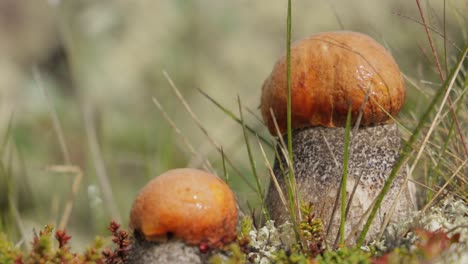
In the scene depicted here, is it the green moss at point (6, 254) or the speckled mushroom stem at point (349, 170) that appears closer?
the green moss at point (6, 254)

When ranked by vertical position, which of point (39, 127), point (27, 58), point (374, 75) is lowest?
point (39, 127)

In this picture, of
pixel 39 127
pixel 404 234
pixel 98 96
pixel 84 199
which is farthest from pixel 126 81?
pixel 404 234

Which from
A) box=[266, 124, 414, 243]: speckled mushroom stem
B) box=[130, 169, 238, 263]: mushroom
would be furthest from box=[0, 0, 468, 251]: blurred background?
box=[130, 169, 238, 263]: mushroom

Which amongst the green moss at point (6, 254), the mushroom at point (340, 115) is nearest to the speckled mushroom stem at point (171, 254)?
the green moss at point (6, 254)

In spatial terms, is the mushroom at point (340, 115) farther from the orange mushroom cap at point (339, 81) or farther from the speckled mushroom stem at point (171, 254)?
the speckled mushroom stem at point (171, 254)

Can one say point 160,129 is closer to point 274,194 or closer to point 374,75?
point 274,194

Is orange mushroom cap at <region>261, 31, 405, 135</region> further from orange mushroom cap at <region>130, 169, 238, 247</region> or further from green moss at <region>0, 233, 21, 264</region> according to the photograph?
green moss at <region>0, 233, 21, 264</region>
